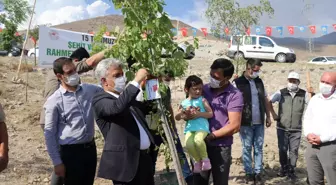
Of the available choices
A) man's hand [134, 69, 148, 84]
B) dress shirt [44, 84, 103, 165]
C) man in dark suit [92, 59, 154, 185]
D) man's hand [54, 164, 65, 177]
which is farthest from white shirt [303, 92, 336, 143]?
man's hand [54, 164, 65, 177]

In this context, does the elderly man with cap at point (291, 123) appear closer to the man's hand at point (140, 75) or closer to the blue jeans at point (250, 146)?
the blue jeans at point (250, 146)

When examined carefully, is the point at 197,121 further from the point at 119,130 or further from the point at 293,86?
the point at 293,86

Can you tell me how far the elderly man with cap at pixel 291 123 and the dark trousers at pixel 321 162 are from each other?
1693 millimetres

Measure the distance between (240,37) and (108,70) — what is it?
5690 millimetres

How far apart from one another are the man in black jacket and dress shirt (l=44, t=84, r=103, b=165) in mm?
2732

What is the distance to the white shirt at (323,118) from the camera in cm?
409

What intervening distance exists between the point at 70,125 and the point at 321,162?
8.76ft

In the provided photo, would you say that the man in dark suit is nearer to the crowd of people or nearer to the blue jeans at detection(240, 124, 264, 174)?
the crowd of people

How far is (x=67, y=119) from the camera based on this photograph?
3.65 metres

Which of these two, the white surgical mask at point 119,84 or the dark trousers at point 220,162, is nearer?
the white surgical mask at point 119,84

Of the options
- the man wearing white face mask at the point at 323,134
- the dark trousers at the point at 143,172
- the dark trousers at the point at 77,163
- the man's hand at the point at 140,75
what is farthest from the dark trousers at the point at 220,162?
the man's hand at the point at 140,75

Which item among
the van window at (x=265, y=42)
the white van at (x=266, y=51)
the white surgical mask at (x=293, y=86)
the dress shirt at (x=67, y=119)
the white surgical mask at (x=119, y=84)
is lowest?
the dress shirt at (x=67, y=119)

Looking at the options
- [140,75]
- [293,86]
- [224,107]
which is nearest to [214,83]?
[224,107]

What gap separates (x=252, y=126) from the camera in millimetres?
5754
